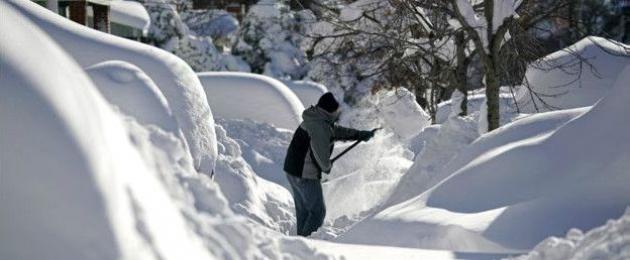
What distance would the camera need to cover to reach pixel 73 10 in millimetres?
22891

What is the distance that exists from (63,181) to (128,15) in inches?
1025

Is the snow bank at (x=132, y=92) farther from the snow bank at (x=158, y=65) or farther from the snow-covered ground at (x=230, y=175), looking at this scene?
the snow bank at (x=158, y=65)

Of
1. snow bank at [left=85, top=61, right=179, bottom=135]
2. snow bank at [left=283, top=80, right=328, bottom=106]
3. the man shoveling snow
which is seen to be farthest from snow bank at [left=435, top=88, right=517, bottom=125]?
snow bank at [left=85, top=61, right=179, bottom=135]

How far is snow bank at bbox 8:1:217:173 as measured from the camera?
836 centimetres

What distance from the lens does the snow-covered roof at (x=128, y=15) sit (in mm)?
28516

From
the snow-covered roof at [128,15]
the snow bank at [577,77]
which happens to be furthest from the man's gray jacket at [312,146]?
the snow-covered roof at [128,15]

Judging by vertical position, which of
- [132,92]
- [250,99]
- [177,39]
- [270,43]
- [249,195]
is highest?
[132,92]

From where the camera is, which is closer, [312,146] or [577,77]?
[312,146]

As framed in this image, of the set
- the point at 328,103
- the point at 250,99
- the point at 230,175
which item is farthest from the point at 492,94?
the point at 250,99

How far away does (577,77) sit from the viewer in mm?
13695

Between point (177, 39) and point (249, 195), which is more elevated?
point (249, 195)

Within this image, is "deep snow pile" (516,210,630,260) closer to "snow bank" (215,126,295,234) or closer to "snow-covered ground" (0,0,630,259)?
"snow-covered ground" (0,0,630,259)

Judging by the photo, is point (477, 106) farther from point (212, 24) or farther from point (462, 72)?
point (212, 24)

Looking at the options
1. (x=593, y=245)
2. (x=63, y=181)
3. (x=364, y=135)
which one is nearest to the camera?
(x=63, y=181)
